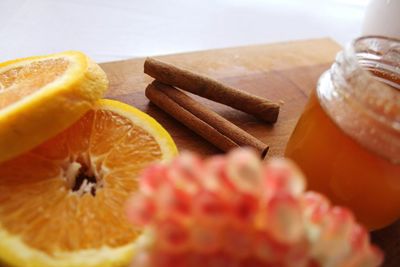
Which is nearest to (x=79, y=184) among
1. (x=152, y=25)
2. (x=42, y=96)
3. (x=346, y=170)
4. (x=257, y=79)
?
(x=42, y=96)

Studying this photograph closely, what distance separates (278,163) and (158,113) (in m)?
0.57

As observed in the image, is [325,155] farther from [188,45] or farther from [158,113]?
[188,45]

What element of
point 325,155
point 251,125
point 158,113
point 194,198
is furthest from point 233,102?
point 194,198

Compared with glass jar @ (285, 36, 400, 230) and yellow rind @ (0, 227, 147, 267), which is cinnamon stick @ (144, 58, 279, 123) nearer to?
glass jar @ (285, 36, 400, 230)

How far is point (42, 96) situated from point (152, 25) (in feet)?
2.85

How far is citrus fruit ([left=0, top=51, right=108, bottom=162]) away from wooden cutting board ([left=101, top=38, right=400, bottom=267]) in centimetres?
20

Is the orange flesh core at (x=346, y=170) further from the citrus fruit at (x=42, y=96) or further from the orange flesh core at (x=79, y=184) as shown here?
the citrus fruit at (x=42, y=96)

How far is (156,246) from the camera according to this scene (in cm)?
44

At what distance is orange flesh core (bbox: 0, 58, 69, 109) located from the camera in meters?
0.74

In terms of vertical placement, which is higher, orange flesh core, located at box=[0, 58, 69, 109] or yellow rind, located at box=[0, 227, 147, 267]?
orange flesh core, located at box=[0, 58, 69, 109]

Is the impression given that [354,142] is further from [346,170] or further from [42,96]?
[42,96]

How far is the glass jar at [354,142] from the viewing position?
2.14 feet

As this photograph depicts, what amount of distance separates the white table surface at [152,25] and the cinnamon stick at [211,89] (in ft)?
1.17

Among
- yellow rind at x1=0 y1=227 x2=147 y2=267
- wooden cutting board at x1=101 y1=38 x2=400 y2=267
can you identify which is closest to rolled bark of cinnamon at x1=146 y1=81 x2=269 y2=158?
wooden cutting board at x1=101 y1=38 x2=400 y2=267
